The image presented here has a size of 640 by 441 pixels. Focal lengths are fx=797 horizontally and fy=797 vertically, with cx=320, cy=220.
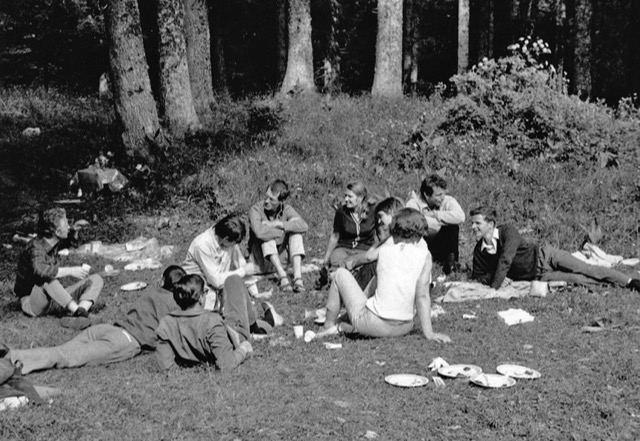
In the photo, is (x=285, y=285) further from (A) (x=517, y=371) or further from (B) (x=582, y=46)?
(B) (x=582, y=46)

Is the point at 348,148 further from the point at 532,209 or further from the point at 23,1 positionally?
the point at 23,1

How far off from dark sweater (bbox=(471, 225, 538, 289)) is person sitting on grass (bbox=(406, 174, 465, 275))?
67 centimetres

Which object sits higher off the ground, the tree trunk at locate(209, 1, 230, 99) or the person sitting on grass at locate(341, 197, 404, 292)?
the tree trunk at locate(209, 1, 230, 99)

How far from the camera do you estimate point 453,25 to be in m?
37.0

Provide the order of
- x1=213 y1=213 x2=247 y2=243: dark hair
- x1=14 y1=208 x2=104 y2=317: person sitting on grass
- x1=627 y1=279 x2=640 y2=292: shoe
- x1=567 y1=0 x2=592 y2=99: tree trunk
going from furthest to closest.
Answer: x1=567 y1=0 x2=592 y2=99: tree trunk < x1=627 y1=279 x2=640 y2=292: shoe < x1=14 y1=208 x2=104 y2=317: person sitting on grass < x1=213 y1=213 x2=247 y2=243: dark hair

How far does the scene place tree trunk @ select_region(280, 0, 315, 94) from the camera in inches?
830

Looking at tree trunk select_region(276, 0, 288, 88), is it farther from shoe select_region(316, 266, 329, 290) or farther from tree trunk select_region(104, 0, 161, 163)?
shoe select_region(316, 266, 329, 290)

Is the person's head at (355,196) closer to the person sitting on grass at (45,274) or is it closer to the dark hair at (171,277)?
the dark hair at (171,277)

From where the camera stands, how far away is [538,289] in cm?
970

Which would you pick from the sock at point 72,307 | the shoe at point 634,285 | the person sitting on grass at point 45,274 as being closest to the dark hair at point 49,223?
the person sitting on grass at point 45,274

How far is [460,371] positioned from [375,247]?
287cm

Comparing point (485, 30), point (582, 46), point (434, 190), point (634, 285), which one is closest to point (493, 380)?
point (634, 285)

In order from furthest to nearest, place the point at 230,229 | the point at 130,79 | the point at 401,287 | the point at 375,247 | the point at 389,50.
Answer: the point at 389,50 → the point at 130,79 → the point at 375,247 → the point at 230,229 → the point at 401,287

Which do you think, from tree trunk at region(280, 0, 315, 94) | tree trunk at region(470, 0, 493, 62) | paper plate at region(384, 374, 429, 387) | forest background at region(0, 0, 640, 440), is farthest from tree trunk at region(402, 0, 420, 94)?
paper plate at region(384, 374, 429, 387)
